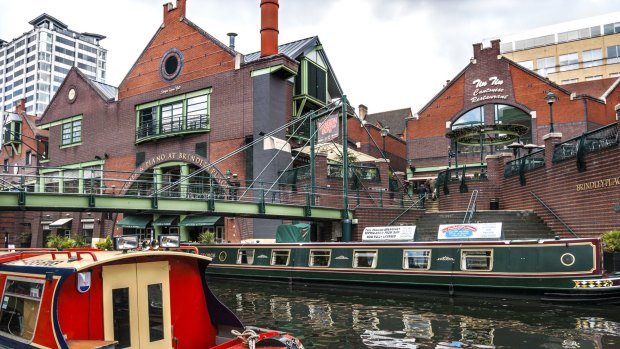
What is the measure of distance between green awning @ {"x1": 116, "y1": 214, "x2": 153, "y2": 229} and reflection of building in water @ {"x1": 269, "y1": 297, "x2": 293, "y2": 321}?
19.4 meters

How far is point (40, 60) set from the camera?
114 metres

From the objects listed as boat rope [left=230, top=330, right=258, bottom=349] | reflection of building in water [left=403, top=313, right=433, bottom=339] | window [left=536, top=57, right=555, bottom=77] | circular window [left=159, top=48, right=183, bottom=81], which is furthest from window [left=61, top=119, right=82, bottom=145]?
window [left=536, top=57, right=555, bottom=77]

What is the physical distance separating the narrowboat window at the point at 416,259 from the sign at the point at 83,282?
13633 millimetres

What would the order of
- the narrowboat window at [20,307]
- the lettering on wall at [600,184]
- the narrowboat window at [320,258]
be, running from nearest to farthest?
1. the narrowboat window at [20,307]
2. the lettering on wall at [600,184]
3. the narrowboat window at [320,258]

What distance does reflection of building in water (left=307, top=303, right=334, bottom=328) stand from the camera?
43.2 feet

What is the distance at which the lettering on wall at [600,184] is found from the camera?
18.1 metres

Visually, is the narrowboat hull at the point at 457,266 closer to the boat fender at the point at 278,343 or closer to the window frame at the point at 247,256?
the window frame at the point at 247,256

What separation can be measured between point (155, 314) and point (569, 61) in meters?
70.9

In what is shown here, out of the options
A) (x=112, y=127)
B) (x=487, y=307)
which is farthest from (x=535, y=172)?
(x=112, y=127)

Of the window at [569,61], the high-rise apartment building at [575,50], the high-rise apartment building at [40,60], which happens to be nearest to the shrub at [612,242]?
the high-rise apartment building at [575,50]

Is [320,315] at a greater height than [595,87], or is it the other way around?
[595,87]

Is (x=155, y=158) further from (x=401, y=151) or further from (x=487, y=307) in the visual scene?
(x=487, y=307)

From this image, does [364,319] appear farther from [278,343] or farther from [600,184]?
[600,184]

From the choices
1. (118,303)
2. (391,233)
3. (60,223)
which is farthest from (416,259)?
(60,223)
